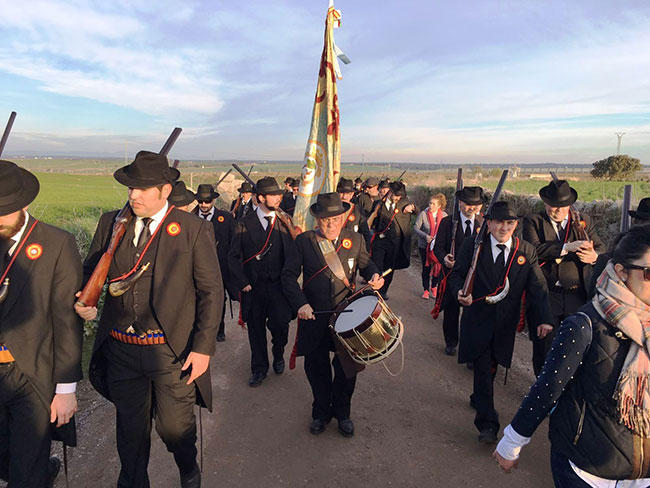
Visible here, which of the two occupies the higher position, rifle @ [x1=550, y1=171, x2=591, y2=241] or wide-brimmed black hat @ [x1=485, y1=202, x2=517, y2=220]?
wide-brimmed black hat @ [x1=485, y1=202, x2=517, y2=220]

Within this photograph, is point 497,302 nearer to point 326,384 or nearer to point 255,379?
point 326,384

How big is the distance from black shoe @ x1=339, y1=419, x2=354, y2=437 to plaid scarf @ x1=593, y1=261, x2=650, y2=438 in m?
2.75

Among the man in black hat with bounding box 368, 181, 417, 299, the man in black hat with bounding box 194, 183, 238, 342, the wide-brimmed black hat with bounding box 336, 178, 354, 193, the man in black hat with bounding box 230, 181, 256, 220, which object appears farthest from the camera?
the man in black hat with bounding box 230, 181, 256, 220

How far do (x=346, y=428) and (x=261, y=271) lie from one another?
216 cm

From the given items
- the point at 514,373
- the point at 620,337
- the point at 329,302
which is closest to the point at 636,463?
the point at 620,337

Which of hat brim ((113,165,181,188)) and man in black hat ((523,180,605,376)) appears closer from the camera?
hat brim ((113,165,181,188))

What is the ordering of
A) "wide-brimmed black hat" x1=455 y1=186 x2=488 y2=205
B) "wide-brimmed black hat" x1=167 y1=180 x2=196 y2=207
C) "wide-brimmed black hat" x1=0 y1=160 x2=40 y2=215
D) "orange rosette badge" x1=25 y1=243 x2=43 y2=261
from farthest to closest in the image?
"wide-brimmed black hat" x1=455 y1=186 x2=488 y2=205 → "wide-brimmed black hat" x1=167 y1=180 x2=196 y2=207 → "orange rosette badge" x1=25 y1=243 x2=43 y2=261 → "wide-brimmed black hat" x1=0 y1=160 x2=40 y2=215

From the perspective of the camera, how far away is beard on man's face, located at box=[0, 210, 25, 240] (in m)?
2.50

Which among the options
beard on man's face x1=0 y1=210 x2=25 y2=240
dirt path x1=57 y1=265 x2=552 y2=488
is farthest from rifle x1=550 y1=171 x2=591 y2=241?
beard on man's face x1=0 y1=210 x2=25 y2=240

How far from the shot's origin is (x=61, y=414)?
2682 mm

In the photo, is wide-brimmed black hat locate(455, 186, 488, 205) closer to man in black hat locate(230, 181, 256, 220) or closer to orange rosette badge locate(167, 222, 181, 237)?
orange rosette badge locate(167, 222, 181, 237)

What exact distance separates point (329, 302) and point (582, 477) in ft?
8.06

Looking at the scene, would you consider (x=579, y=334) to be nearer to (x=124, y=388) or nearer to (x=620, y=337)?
(x=620, y=337)

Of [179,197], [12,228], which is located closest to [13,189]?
[12,228]
